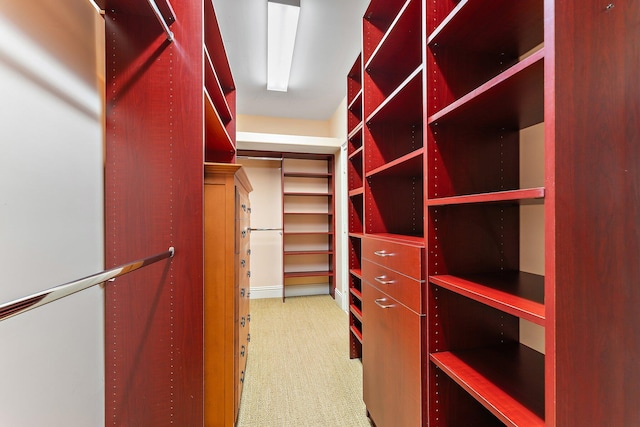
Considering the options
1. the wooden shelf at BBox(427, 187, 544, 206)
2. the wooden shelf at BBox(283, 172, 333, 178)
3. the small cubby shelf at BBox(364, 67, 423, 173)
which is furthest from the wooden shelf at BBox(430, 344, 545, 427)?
the wooden shelf at BBox(283, 172, 333, 178)


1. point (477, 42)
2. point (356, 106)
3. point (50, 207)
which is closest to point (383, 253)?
point (477, 42)

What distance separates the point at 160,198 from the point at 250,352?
6.25ft

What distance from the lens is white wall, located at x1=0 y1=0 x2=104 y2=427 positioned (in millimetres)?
724

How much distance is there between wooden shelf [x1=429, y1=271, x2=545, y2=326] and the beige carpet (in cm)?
121

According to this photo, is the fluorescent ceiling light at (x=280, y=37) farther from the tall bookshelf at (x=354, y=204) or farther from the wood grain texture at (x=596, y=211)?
the wood grain texture at (x=596, y=211)

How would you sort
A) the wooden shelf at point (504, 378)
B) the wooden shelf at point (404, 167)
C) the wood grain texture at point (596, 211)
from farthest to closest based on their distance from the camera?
the wooden shelf at point (404, 167)
the wooden shelf at point (504, 378)
the wood grain texture at point (596, 211)

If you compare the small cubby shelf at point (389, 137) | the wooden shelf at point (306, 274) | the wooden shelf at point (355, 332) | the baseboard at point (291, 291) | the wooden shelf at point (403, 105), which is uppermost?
the wooden shelf at point (403, 105)

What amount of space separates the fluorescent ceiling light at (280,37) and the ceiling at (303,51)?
0.16ft

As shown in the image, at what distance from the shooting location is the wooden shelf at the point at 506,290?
0.71 metres

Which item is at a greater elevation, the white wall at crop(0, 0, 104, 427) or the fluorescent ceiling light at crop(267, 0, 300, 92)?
the fluorescent ceiling light at crop(267, 0, 300, 92)

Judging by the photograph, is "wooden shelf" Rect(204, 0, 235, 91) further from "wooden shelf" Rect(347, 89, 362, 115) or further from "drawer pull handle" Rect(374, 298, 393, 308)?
"drawer pull handle" Rect(374, 298, 393, 308)

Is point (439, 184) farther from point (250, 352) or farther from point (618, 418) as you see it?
point (250, 352)

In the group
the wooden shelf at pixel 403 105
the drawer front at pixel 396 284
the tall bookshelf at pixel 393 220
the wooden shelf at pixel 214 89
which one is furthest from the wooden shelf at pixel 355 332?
the wooden shelf at pixel 214 89

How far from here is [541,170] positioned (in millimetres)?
1094
